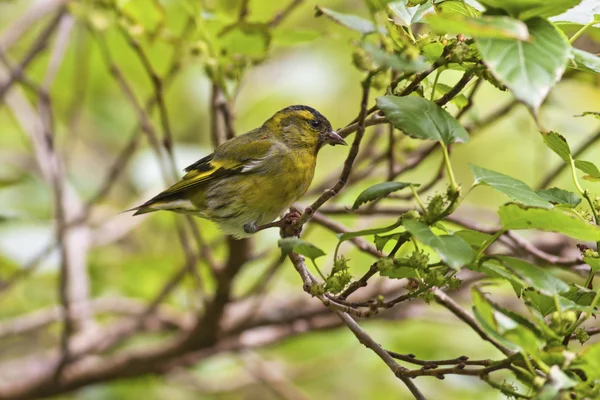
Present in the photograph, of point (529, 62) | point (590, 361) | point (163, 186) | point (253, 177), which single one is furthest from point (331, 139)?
point (590, 361)

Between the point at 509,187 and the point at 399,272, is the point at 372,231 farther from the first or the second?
the point at 509,187

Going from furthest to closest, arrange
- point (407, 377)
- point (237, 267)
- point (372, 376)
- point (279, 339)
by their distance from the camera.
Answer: point (372, 376) < point (279, 339) < point (237, 267) < point (407, 377)

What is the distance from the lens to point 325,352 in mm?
4023

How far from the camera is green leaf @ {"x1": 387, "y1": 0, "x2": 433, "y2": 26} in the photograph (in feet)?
4.84

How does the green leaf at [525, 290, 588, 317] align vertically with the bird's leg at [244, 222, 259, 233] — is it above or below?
below

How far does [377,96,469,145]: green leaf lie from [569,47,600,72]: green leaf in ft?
0.82

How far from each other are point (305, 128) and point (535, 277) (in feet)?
6.05

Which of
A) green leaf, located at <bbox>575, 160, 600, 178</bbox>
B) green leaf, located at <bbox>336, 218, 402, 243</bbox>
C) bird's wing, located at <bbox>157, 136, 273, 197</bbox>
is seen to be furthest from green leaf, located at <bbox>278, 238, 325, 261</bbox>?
bird's wing, located at <bbox>157, 136, 273, 197</bbox>

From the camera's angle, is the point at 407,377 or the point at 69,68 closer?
the point at 407,377

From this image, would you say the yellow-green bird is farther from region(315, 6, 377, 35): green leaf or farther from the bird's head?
region(315, 6, 377, 35): green leaf

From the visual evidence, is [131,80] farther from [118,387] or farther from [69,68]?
[118,387]

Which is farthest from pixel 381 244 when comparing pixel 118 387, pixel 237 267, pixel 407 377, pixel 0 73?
pixel 0 73

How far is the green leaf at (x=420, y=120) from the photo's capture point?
4.34ft

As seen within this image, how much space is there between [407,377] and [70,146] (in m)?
2.69
